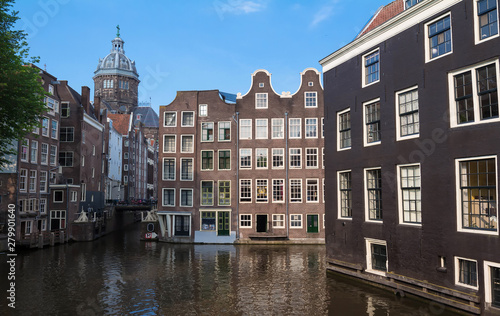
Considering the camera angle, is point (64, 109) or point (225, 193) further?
point (64, 109)

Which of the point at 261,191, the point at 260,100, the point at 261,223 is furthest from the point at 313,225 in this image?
the point at 260,100

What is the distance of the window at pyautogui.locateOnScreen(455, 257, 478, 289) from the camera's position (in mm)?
14281

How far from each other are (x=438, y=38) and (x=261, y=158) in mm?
26003

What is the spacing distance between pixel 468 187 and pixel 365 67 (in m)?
9.17

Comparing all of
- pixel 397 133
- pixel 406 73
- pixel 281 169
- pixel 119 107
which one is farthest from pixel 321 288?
pixel 119 107

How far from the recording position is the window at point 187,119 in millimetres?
42438

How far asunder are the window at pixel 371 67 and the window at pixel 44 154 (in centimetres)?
3576

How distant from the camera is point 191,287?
20500mm

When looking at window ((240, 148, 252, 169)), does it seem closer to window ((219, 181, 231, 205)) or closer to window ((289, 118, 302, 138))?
window ((219, 181, 231, 205))

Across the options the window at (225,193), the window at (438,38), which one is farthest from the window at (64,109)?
the window at (438,38)

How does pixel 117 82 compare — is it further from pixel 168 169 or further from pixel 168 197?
pixel 168 197

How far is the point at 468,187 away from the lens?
1452cm

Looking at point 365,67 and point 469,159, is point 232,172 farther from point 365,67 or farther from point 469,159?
point 469,159

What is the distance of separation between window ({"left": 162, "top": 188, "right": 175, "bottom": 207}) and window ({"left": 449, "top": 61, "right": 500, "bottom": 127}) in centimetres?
3200
